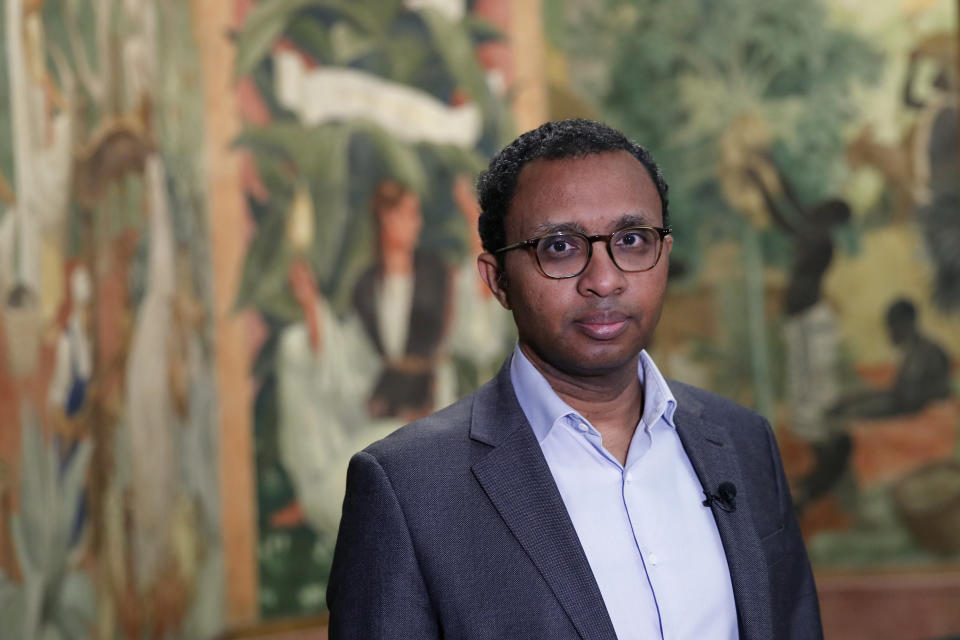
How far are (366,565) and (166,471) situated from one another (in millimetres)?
3974

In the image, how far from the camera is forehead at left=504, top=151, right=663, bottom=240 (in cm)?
225

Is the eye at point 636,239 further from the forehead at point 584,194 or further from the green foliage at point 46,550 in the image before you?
the green foliage at point 46,550

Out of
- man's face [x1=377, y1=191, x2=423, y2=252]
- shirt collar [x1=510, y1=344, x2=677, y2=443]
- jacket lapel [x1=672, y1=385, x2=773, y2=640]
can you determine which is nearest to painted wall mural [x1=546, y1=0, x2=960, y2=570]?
man's face [x1=377, y1=191, x2=423, y2=252]

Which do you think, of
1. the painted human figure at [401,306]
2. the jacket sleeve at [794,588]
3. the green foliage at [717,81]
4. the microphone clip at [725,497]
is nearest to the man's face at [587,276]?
the microphone clip at [725,497]

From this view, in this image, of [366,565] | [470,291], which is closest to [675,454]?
[366,565]

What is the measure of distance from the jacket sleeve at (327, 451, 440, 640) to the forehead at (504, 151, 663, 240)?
0.61m

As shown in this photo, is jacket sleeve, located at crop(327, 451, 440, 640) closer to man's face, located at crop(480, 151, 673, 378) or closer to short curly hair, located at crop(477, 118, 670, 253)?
man's face, located at crop(480, 151, 673, 378)

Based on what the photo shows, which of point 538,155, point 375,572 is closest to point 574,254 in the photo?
point 538,155

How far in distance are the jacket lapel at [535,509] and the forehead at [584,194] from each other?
1.35ft

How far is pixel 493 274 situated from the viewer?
8.06ft

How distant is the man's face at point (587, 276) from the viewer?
2.24 metres

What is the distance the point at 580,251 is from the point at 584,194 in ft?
0.38

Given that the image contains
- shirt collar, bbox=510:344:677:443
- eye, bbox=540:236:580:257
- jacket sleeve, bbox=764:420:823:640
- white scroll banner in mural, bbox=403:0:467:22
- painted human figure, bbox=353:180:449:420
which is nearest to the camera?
eye, bbox=540:236:580:257

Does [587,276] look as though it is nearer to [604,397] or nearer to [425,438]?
[604,397]
